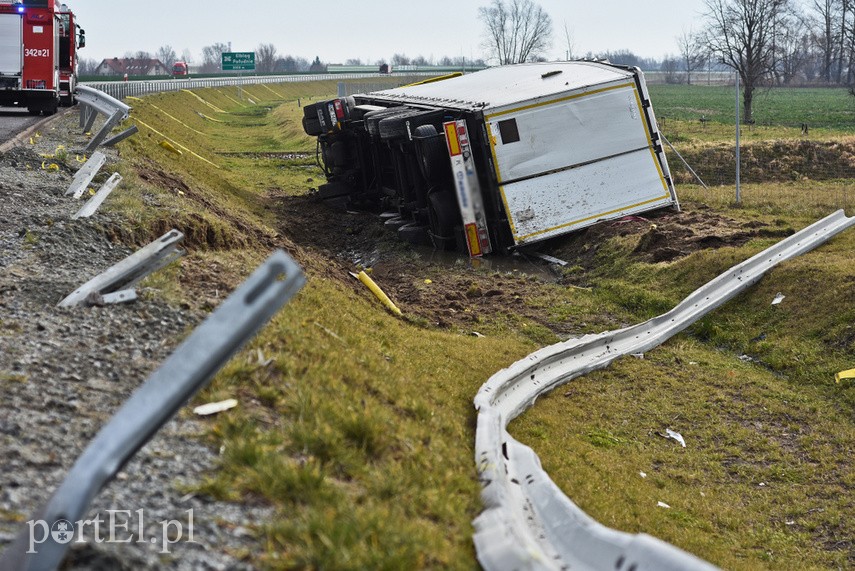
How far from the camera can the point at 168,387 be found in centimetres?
345

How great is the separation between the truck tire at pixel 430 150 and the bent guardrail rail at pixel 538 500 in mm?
5553

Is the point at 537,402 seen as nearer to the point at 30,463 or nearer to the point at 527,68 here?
the point at 30,463

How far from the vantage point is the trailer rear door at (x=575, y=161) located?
14555 mm

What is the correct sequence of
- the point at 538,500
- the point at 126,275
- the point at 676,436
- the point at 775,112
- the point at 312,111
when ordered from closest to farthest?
1. the point at 538,500
2. the point at 126,275
3. the point at 676,436
4. the point at 312,111
5. the point at 775,112

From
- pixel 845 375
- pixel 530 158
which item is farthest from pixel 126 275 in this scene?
pixel 530 158

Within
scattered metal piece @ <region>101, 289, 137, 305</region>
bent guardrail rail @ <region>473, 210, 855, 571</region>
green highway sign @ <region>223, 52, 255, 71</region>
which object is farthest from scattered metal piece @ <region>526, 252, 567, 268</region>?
green highway sign @ <region>223, 52, 255, 71</region>

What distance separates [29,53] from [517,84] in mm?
13904

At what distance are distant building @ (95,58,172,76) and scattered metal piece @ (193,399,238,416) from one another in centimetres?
13986

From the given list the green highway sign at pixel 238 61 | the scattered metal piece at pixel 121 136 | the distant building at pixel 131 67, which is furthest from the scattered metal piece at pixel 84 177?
the distant building at pixel 131 67

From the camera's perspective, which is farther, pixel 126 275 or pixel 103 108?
pixel 103 108

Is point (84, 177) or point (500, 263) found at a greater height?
point (84, 177)

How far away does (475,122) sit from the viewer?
14.7 metres

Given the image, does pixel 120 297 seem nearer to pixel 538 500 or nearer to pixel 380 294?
pixel 538 500

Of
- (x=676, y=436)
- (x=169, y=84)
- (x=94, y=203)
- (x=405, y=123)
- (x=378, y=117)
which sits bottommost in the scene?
(x=676, y=436)
